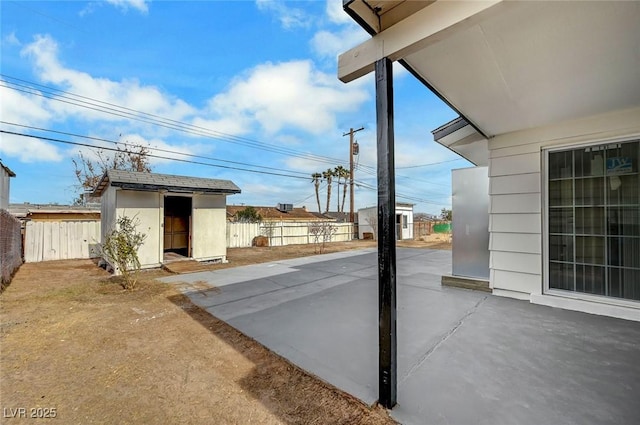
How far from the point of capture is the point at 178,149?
1295cm

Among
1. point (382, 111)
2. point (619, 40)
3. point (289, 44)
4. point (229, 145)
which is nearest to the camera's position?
point (382, 111)

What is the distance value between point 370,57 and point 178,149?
13506mm

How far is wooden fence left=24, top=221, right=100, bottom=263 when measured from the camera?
28.1 feet

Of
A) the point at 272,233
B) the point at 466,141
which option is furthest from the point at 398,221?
the point at 466,141

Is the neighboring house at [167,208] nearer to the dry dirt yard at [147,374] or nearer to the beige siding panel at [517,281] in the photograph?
the dry dirt yard at [147,374]

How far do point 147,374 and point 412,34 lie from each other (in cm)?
322

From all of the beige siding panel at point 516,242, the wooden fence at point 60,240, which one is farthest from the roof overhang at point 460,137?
the wooden fence at point 60,240

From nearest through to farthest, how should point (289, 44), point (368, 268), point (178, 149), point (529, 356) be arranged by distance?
point (529, 356), point (368, 268), point (289, 44), point (178, 149)

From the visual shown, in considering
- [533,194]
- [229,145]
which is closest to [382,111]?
[533,194]

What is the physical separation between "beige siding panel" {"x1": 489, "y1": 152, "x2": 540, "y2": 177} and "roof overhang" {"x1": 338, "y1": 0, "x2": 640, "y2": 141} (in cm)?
89

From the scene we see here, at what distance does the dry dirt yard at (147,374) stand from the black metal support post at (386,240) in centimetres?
26

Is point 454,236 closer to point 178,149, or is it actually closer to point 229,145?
point 178,149

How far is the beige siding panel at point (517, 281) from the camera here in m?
3.68

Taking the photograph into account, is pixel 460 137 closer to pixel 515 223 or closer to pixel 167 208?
pixel 515 223
